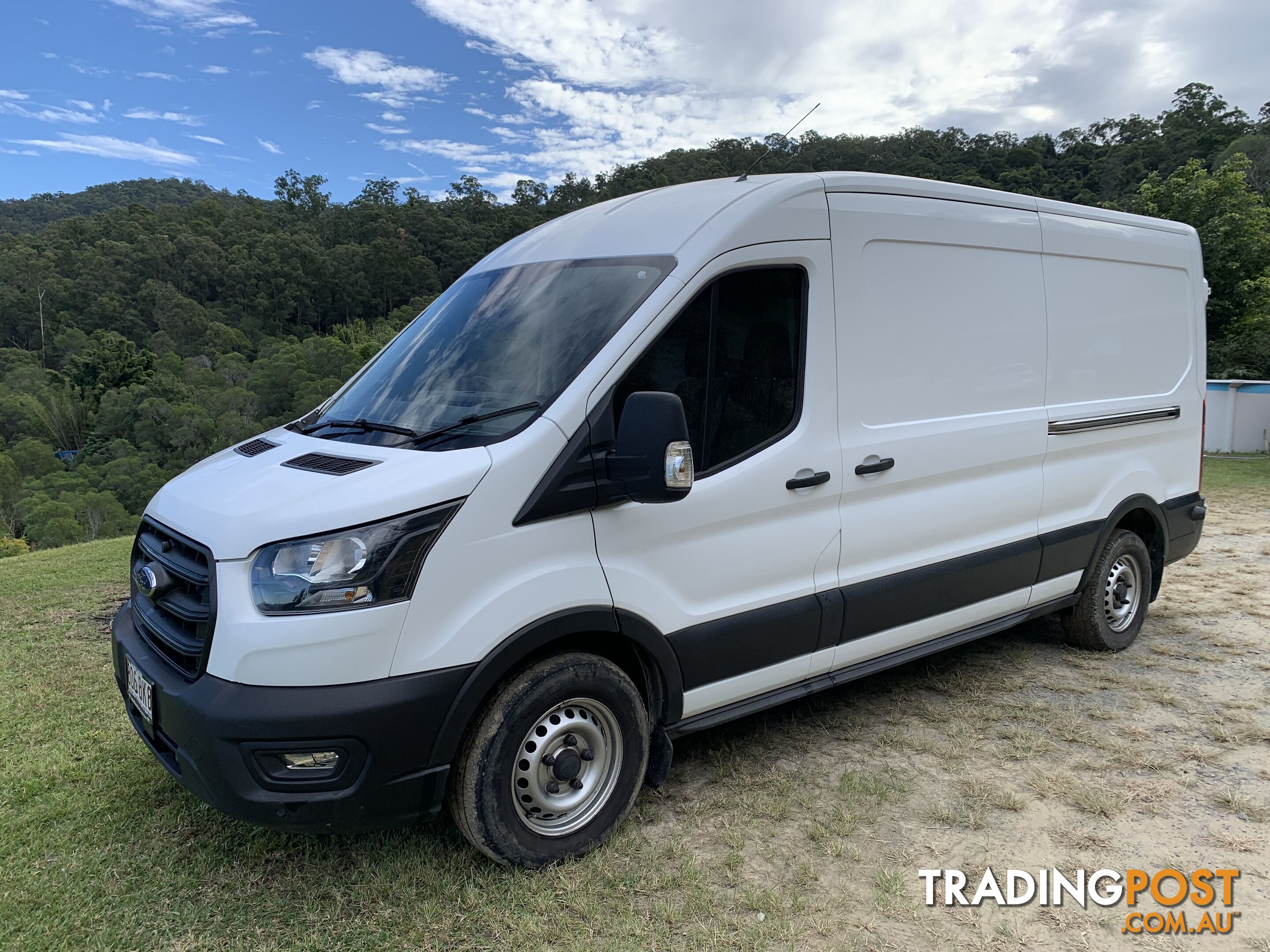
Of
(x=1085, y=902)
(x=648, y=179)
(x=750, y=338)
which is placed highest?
(x=648, y=179)

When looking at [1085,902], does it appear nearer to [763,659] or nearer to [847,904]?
[847,904]

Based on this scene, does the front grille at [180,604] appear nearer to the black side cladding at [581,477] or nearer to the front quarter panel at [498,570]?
the front quarter panel at [498,570]

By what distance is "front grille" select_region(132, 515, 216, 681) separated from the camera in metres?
2.55

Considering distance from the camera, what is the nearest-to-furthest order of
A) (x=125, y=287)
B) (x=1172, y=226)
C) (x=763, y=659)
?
(x=763, y=659) < (x=1172, y=226) < (x=125, y=287)

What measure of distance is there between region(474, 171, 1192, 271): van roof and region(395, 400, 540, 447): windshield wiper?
77 cm

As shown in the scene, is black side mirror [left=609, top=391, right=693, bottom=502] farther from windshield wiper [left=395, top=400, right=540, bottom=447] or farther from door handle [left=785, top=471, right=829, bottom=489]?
door handle [left=785, top=471, right=829, bottom=489]

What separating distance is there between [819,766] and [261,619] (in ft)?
7.66

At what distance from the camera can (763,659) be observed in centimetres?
333

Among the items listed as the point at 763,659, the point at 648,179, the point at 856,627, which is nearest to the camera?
the point at 763,659

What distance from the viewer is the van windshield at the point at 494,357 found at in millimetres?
2863

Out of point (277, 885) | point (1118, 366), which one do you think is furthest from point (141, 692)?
point (1118, 366)

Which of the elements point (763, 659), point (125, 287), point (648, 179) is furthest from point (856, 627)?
point (125, 287)

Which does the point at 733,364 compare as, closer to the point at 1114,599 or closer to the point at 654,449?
the point at 654,449
